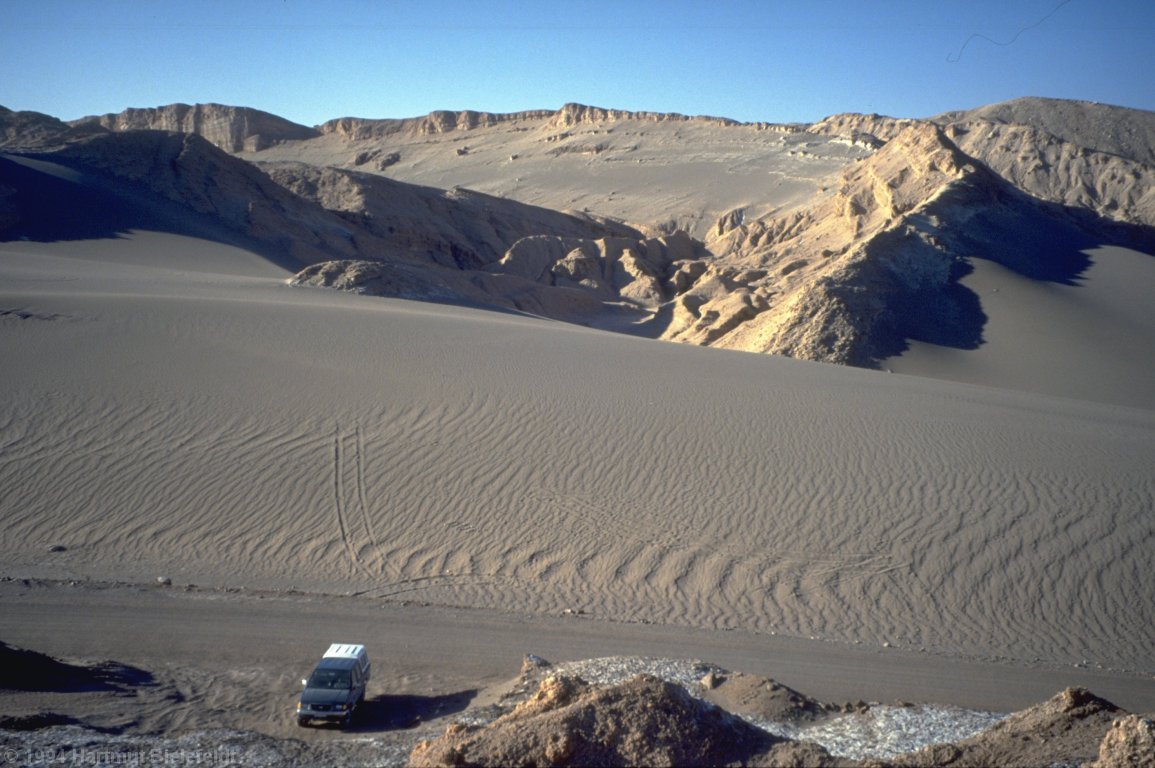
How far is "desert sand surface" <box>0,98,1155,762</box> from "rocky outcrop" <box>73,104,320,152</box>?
282ft

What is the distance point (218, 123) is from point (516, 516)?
98.9m

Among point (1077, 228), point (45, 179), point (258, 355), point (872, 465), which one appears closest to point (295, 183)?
point (45, 179)

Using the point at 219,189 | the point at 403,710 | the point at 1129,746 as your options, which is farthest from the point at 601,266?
the point at 1129,746

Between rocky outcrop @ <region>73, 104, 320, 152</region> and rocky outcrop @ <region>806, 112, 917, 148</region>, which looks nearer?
rocky outcrop @ <region>806, 112, 917, 148</region>

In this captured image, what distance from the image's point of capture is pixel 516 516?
450 inches

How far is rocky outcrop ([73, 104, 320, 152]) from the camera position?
9644 centimetres

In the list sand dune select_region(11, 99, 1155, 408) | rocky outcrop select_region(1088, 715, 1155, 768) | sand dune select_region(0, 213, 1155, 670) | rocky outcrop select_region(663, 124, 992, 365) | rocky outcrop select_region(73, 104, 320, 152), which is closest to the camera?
rocky outcrop select_region(1088, 715, 1155, 768)

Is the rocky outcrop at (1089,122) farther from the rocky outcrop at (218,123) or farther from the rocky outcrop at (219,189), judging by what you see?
the rocky outcrop at (218,123)

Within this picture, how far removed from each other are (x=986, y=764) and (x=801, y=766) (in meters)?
1.21

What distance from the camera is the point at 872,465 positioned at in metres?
12.9

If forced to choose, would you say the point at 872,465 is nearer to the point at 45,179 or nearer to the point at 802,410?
the point at 802,410

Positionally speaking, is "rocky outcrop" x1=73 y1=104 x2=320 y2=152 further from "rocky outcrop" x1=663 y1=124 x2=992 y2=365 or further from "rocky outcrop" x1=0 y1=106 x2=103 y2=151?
"rocky outcrop" x1=663 y1=124 x2=992 y2=365

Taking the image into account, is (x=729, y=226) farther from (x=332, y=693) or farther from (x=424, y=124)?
(x=424, y=124)

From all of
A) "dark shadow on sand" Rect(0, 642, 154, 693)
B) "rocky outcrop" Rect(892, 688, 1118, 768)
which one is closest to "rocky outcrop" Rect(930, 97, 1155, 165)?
"rocky outcrop" Rect(892, 688, 1118, 768)
